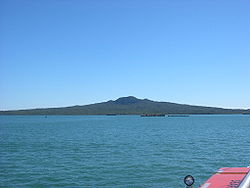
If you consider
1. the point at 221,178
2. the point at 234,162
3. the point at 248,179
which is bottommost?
the point at 234,162

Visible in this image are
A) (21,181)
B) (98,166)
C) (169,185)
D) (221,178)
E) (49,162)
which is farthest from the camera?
(49,162)

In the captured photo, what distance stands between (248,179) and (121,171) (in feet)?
62.2

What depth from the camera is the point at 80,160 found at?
25.7 meters

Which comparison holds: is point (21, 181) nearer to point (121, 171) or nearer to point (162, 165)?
point (121, 171)

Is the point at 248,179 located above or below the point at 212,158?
above

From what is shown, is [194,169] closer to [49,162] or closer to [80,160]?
[80,160]

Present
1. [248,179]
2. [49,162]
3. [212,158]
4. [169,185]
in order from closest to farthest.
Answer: [248,179], [169,185], [49,162], [212,158]

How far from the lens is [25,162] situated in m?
25.2

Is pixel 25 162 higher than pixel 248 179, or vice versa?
pixel 248 179

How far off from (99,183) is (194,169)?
7640 millimetres

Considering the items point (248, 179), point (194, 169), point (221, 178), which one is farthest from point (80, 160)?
point (248, 179)

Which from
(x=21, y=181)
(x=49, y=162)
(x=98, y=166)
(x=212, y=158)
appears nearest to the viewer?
(x=21, y=181)

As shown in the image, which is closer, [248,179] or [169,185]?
[248,179]

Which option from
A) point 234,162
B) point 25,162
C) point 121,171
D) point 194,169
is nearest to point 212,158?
point 234,162
